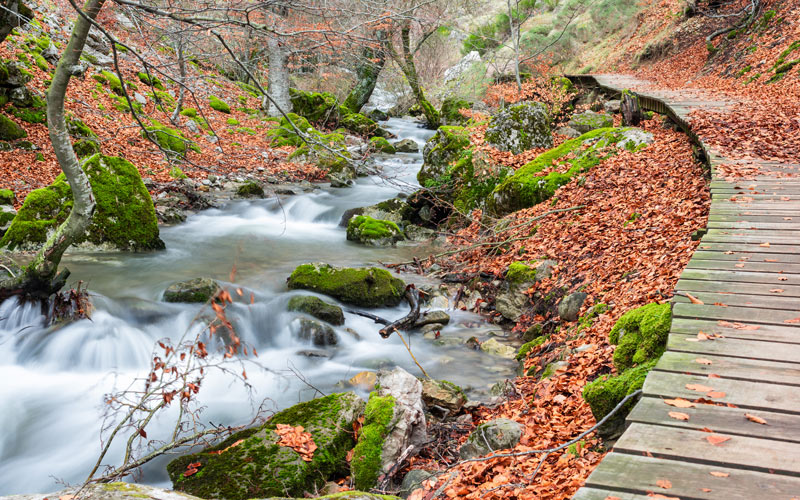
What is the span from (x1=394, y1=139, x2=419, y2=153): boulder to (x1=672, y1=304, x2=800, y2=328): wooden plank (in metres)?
16.7

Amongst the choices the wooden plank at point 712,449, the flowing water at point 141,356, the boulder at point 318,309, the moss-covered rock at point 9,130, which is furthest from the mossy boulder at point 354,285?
the moss-covered rock at point 9,130

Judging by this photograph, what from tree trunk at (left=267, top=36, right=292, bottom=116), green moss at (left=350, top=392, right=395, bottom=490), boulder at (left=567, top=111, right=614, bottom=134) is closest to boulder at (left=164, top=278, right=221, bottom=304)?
green moss at (left=350, top=392, right=395, bottom=490)

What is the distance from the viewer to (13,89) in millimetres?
11773

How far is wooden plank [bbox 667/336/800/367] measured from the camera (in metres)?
2.70

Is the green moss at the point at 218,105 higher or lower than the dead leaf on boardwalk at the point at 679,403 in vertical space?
higher

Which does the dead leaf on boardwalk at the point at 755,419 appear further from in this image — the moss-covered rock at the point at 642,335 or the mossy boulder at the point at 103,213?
the mossy boulder at the point at 103,213

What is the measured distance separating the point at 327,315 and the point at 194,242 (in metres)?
4.65

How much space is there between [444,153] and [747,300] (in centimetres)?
922

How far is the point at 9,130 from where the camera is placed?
1110 cm

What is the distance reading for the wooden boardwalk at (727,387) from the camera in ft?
6.10

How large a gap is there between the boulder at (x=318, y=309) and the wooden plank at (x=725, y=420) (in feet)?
18.1

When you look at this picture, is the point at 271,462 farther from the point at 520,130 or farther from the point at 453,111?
the point at 453,111

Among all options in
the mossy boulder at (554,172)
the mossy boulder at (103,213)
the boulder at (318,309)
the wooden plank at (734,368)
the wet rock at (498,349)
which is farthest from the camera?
the mossy boulder at (554,172)

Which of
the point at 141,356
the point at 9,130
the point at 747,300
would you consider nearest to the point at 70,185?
the point at 141,356
